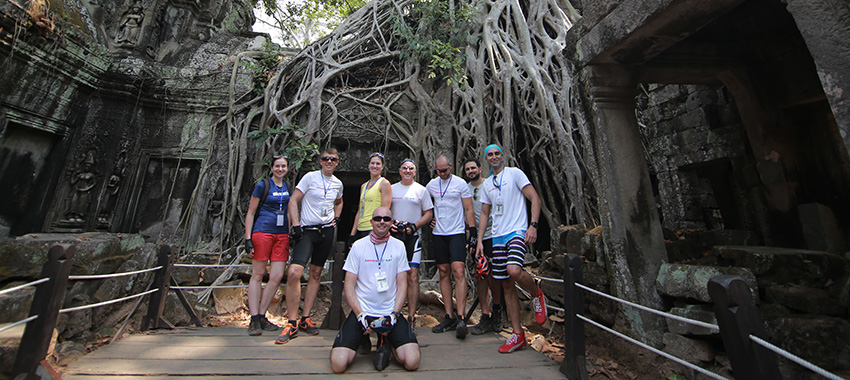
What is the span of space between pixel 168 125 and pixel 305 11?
577 centimetres

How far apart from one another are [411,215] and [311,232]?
80 centimetres

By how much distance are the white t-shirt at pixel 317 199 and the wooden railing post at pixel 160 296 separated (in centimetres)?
120

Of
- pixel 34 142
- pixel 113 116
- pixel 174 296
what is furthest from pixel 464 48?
pixel 34 142

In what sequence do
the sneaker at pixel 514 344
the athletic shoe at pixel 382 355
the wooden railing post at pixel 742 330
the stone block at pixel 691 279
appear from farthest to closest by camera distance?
the sneaker at pixel 514 344
the athletic shoe at pixel 382 355
the stone block at pixel 691 279
the wooden railing post at pixel 742 330

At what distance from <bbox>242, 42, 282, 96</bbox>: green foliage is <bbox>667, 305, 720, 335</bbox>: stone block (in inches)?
266

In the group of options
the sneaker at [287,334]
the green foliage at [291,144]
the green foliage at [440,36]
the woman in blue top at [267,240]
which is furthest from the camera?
the green foliage at [440,36]

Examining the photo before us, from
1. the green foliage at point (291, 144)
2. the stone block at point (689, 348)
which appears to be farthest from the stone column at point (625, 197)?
the green foliage at point (291, 144)

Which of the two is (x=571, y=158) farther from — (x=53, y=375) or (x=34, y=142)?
(x=34, y=142)

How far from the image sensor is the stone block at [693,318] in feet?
6.47

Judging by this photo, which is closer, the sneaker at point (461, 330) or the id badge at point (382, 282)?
the id badge at point (382, 282)

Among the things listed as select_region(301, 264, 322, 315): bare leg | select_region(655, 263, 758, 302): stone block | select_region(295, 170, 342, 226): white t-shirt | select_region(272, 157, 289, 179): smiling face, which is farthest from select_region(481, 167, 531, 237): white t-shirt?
select_region(272, 157, 289, 179): smiling face

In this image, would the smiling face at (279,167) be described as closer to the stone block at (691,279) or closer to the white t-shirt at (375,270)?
the white t-shirt at (375,270)

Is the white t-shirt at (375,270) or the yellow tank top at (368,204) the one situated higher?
the yellow tank top at (368,204)

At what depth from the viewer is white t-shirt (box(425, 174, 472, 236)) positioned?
2.86m
